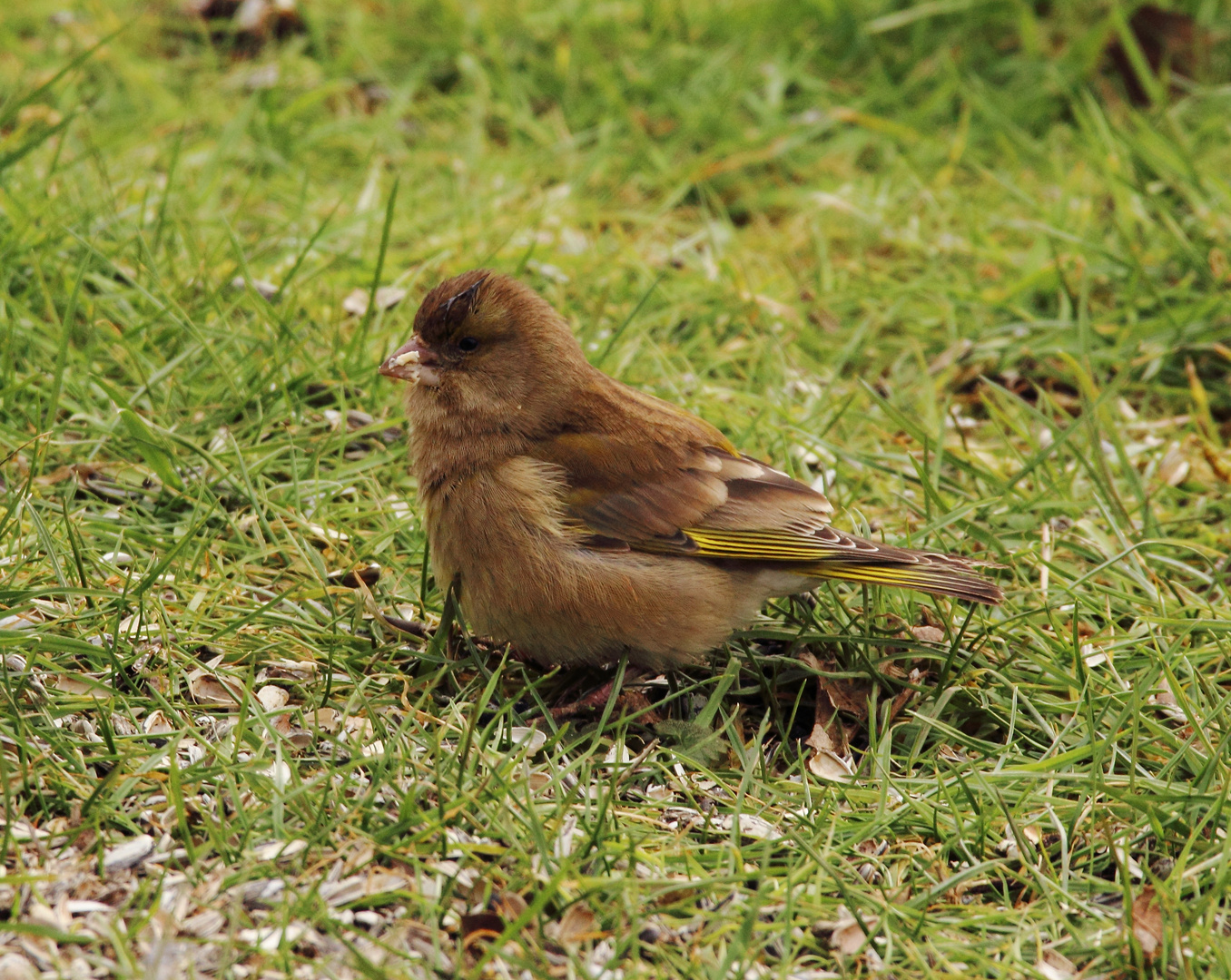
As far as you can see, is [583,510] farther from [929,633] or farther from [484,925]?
[484,925]

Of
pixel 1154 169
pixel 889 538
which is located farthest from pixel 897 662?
pixel 1154 169

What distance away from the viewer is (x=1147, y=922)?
335 cm

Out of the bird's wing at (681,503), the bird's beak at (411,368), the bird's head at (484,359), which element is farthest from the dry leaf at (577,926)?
the bird's beak at (411,368)

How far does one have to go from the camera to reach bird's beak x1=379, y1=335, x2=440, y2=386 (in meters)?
4.43

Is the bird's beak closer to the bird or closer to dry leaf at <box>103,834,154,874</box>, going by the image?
the bird

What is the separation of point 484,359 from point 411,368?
23 centimetres

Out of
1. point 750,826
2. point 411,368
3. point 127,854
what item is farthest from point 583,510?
point 127,854

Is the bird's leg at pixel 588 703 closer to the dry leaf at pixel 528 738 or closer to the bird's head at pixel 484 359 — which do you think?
the dry leaf at pixel 528 738

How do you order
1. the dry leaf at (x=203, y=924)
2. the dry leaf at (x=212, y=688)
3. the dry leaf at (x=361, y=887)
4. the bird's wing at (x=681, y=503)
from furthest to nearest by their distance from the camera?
the bird's wing at (x=681, y=503)
the dry leaf at (x=212, y=688)
the dry leaf at (x=361, y=887)
the dry leaf at (x=203, y=924)

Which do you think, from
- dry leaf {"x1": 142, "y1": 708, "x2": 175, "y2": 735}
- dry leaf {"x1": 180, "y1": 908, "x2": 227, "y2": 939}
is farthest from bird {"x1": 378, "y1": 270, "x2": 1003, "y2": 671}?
dry leaf {"x1": 180, "y1": 908, "x2": 227, "y2": 939}

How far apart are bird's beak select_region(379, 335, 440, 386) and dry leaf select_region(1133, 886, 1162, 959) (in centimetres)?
251

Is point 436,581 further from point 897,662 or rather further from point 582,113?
point 582,113

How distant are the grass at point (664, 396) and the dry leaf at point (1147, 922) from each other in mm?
15

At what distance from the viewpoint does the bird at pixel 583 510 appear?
13.5 feet
